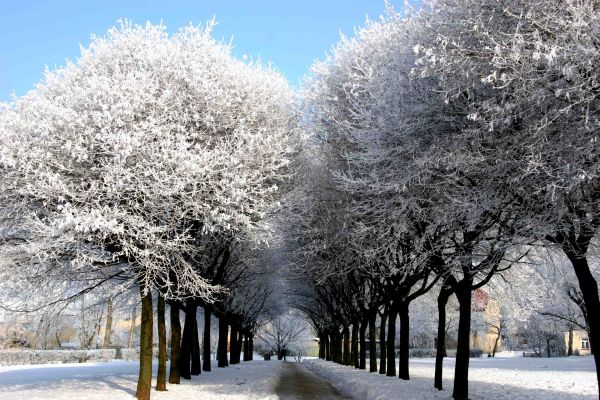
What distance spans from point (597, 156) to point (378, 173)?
574cm

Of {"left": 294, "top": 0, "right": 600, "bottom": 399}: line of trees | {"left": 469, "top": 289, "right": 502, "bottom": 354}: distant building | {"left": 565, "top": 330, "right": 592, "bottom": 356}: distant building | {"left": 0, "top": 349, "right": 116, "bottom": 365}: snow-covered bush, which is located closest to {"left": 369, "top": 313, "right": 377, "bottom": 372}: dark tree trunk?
{"left": 294, "top": 0, "right": 600, "bottom": 399}: line of trees

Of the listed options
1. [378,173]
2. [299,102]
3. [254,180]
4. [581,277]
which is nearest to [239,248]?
[299,102]

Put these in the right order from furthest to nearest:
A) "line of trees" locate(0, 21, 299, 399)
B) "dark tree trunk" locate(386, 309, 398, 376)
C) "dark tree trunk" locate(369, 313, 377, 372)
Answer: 1. "dark tree trunk" locate(369, 313, 377, 372)
2. "dark tree trunk" locate(386, 309, 398, 376)
3. "line of trees" locate(0, 21, 299, 399)

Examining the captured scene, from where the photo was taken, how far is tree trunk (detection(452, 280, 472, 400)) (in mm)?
16719

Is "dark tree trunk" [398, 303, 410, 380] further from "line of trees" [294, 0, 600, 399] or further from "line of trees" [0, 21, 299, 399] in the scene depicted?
Answer: "line of trees" [0, 21, 299, 399]

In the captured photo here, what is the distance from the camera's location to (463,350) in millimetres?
16938

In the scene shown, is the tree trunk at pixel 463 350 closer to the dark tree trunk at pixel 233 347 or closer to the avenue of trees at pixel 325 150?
the avenue of trees at pixel 325 150

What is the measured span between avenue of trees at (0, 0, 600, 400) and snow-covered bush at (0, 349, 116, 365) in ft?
86.6

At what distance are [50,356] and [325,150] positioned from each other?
118ft

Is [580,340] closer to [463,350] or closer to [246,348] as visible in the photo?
[246,348]

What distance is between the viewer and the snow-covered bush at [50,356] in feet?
146

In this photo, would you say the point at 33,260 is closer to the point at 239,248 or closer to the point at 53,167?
the point at 53,167

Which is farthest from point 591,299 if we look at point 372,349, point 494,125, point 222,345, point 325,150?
point 222,345

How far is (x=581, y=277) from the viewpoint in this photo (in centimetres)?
1245
